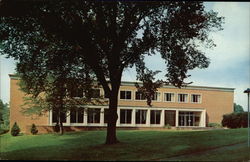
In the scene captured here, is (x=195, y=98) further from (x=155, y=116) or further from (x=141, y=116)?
(x=141, y=116)

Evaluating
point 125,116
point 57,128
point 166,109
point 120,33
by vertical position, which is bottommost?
point 57,128

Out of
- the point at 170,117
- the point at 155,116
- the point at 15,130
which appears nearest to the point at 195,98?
the point at 170,117

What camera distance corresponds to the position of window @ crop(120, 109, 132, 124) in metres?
54.7

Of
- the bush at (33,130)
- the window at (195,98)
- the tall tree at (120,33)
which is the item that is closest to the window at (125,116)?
the window at (195,98)

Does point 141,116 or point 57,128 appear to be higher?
point 141,116

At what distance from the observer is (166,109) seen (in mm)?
59125

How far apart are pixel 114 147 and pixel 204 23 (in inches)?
461

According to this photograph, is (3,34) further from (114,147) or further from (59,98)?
(59,98)

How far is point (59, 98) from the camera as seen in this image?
37219mm

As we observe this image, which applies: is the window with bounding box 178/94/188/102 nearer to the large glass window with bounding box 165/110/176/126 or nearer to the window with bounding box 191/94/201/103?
the window with bounding box 191/94/201/103

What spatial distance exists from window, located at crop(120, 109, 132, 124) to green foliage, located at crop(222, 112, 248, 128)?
1793 centimetres

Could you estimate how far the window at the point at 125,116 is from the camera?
180ft

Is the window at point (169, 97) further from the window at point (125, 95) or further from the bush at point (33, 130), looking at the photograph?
the bush at point (33, 130)

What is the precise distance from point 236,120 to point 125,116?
20181 millimetres
